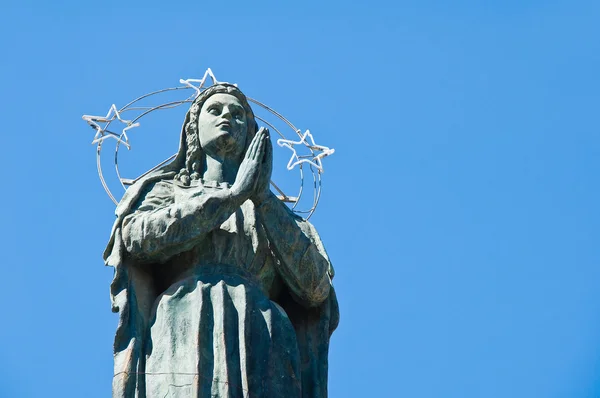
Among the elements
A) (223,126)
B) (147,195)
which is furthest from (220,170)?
(147,195)

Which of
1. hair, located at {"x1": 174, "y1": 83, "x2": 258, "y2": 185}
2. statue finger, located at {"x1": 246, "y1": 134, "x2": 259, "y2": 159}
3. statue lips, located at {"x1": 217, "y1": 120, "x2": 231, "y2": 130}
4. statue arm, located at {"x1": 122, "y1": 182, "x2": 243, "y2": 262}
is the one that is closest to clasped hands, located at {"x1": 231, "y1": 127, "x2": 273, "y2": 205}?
statue finger, located at {"x1": 246, "y1": 134, "x2": 259, "y2": 159}

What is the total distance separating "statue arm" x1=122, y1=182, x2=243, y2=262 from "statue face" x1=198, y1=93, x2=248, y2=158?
906 mm

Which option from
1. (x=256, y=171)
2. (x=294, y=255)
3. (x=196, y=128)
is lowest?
(x=294, y=255)

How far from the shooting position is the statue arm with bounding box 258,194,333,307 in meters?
19.0

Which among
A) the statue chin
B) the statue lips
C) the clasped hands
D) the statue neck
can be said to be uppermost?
the statue lips

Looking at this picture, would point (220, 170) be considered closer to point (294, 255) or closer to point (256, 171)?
point (256, 171)

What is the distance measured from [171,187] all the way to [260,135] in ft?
3.59

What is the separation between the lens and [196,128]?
19.7 meters

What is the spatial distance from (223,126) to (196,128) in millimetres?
311

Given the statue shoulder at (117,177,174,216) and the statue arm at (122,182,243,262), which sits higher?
the statue shoulder at (117,177,174,216)

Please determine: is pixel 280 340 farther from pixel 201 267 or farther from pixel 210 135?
pixel 210 135

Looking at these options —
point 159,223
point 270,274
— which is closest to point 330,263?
point 270,274

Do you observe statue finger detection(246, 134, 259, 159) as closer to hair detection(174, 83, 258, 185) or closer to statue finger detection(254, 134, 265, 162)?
statue finger detection(254, 134, 265, 162)

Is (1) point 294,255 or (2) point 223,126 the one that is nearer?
(1) point 294,255
